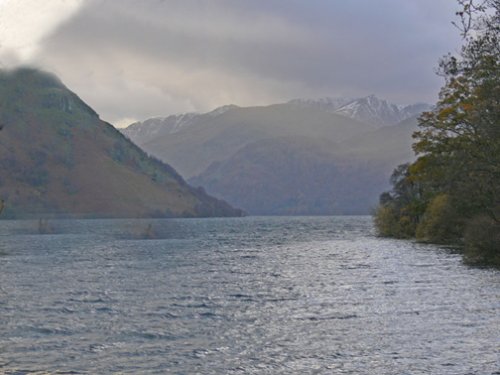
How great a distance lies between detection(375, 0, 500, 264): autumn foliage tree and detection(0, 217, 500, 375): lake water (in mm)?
7522

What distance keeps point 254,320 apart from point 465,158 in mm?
38647

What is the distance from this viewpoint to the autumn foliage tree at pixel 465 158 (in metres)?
52.9

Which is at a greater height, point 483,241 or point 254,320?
point 483,241

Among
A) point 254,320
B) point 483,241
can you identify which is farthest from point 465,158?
point 254,320

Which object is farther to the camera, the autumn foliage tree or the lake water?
the autumn foliage tree

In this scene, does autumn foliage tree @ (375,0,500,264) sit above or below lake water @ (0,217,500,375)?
above

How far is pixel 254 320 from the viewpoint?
3831cm

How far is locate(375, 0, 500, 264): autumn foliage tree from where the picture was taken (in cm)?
5294

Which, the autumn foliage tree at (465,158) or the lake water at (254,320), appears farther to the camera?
the autumn foliage tree at (465,158)

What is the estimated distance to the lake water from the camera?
27.2 m

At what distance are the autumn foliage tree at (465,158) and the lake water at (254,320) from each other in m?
7.52

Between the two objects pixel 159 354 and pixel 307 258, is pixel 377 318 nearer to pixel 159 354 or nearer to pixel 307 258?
pixel 159 354

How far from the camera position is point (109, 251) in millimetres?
108812

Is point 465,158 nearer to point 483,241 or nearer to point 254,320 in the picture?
point 483,241
